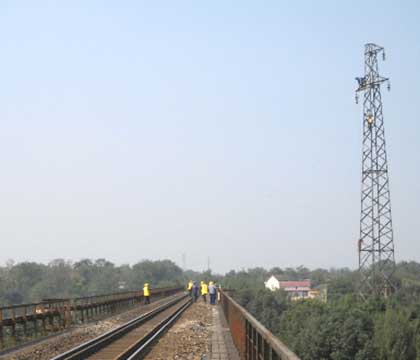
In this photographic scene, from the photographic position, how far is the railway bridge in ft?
54.5

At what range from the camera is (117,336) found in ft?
76.7

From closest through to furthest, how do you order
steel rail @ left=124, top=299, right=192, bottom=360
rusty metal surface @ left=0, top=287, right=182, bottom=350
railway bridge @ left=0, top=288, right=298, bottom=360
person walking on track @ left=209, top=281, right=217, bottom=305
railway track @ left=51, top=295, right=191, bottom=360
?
railway bridge @ left=0, top=288, right=298, bottom=360, railway track @ left=51, top=295, right=191, bottom=360, steel rail @ left=124, top=299, right=192, bottom=360, rusty metal surface @ left=0, top=287, right=182, bottom=350, person walking on track @ left=209, top=281, right=217, bottom=305

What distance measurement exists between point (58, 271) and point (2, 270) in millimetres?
13767

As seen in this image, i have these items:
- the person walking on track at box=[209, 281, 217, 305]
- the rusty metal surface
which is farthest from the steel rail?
the person walking on track at box=[209, 281, 217, 305]

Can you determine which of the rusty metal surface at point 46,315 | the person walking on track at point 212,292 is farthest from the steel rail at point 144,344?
the person walking on track at point 212,292

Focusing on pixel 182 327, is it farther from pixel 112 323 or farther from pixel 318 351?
pixel 318 351

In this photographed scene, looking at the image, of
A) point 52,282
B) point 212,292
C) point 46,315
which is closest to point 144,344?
point 46,315

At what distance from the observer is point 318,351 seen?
264ft

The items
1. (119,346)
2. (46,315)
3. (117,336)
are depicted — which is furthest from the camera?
(46,315)

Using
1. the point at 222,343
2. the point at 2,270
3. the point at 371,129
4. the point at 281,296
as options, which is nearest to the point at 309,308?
the point at 281,296

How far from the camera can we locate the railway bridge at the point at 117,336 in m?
16.6

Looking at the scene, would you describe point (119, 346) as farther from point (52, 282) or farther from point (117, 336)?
point (52, 282)

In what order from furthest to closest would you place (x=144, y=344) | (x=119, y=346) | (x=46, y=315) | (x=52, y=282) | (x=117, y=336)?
(x=52, y=282) < (x=46, y=315) < (x=117, y=336) < (x=119, y=346) < (x=144, y=344)

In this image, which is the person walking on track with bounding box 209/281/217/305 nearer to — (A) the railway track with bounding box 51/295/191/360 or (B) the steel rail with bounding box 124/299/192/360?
(A) the railway track with bounding box 51/295/191/360
